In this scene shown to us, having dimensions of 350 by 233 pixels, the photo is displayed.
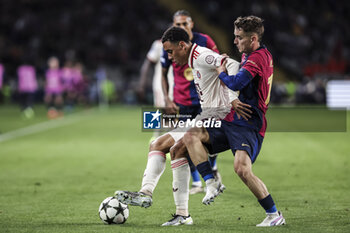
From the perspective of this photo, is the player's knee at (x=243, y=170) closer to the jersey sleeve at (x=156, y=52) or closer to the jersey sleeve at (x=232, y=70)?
the jersey sleeve at (x=232, y=70)

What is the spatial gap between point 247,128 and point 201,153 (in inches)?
17.8

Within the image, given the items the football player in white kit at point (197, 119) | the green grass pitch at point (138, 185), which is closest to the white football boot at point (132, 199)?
Answer: the football player in white kit at point (197, 119)

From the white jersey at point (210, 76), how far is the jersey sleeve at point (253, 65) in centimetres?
18

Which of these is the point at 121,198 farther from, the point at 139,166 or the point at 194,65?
the point at 139,166

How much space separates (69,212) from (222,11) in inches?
1107

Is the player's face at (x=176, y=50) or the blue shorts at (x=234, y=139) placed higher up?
the player's face at (x=176, y=50)

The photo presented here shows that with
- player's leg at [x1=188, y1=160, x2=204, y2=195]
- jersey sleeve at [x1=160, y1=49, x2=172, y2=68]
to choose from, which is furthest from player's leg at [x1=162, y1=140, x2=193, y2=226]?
jersey sleeve at [x1=160, y1=49, x2=172, y2=68]

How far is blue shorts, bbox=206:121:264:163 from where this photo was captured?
4.86m

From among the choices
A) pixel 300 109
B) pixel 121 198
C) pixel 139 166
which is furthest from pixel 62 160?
pixel 300 109

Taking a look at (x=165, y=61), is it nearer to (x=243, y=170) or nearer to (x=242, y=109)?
(x=242, y=109)

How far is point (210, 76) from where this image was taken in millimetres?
5113

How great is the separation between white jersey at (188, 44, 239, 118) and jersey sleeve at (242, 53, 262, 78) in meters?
0.18

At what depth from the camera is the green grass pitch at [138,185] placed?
5.11 metres

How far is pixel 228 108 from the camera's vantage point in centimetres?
514
